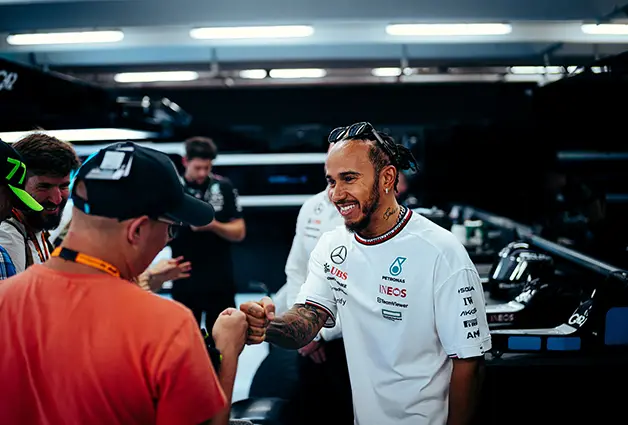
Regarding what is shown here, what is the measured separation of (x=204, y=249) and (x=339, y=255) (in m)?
2.52

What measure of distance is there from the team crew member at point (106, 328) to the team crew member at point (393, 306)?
514mm

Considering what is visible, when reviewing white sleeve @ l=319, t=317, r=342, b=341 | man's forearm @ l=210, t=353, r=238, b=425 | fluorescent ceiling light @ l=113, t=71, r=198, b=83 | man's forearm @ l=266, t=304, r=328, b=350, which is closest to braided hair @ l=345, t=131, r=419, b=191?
man's forearm @ l=266, t=304, r=328, b=350

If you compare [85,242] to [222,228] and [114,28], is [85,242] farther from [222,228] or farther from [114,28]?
[114,28]

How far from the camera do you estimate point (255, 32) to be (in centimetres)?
488

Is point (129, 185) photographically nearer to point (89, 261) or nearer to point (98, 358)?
point (89, 261)

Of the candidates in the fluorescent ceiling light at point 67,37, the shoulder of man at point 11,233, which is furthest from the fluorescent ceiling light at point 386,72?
the shoulder of man at point 11,233

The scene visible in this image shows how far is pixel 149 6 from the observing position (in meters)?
5.09

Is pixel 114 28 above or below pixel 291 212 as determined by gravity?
above

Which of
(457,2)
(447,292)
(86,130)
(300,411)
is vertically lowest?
(300,411)

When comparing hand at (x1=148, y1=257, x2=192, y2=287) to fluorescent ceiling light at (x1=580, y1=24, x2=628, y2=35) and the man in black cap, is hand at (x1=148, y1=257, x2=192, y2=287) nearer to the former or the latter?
the man in black cap

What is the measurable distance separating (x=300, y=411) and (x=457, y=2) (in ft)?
12.6

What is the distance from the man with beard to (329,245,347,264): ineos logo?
3.48 ft

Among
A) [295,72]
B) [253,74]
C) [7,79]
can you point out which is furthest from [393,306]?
[253,74]

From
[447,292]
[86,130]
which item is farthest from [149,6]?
[447,292]
